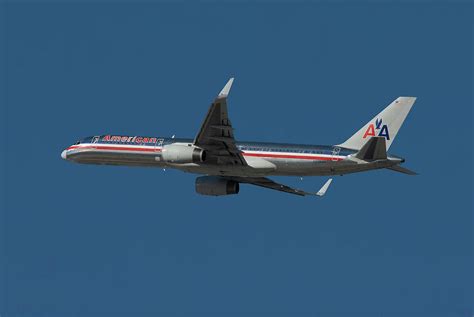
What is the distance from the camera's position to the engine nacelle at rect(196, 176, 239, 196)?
79.1 metres

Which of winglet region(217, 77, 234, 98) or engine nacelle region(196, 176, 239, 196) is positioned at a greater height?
winglet region(217, 77, 234, 98)

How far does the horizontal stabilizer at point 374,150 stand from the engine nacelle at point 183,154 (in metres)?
11.4

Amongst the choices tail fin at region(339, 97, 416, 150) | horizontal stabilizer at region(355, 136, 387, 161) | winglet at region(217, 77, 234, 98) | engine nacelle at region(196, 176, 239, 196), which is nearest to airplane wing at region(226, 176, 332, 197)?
engine nacelle at region(196, 176, 239, 196)

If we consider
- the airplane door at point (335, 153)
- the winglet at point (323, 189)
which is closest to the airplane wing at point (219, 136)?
the airplane door at point (335, 153)

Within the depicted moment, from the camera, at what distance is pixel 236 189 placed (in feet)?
262


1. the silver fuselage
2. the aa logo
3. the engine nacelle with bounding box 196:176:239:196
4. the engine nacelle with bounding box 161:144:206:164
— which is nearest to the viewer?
the silver fuselage

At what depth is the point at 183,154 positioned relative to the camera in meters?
72.8

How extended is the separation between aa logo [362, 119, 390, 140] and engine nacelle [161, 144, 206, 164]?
38.8ft

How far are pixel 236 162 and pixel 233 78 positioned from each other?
30.7ft

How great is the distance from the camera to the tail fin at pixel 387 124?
7281 cm

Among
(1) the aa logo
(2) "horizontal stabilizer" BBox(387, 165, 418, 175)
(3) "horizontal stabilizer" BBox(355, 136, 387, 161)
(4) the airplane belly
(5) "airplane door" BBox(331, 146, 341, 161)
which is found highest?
(4) the airplane belly

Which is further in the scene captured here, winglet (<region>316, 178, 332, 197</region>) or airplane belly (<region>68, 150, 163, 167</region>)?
Result: winglet (<region>316, 178, 332, 197</region>)

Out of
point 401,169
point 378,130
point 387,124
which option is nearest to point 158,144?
point 378,130

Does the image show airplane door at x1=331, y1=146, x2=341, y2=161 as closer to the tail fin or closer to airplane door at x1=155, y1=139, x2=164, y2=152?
the tail fin
